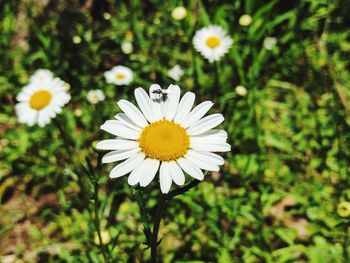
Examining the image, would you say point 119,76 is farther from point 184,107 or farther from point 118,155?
point 118,155

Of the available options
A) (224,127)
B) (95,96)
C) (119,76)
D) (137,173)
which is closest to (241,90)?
(224,127)

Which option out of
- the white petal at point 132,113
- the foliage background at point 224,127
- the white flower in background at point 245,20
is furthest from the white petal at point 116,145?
the white flower in background at point 245,20

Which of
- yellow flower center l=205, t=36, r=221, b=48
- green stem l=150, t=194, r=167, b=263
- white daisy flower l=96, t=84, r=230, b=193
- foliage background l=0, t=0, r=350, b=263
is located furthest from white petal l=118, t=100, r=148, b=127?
yellow flower center l=205, t=36, r=221, b=48

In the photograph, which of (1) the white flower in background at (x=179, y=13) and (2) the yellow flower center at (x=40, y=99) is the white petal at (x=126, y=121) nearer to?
(2) the yellow flower center at (x=40, y=99)

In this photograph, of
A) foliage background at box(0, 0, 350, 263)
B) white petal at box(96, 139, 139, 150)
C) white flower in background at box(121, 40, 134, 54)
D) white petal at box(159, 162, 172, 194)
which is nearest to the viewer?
white petal at box(159, 162, 172, 194)

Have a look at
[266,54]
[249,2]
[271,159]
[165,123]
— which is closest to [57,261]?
[165,123]

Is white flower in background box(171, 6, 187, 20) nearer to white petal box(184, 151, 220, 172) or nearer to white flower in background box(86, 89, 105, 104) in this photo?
white flower in background box(86, 89, 105, 104)
